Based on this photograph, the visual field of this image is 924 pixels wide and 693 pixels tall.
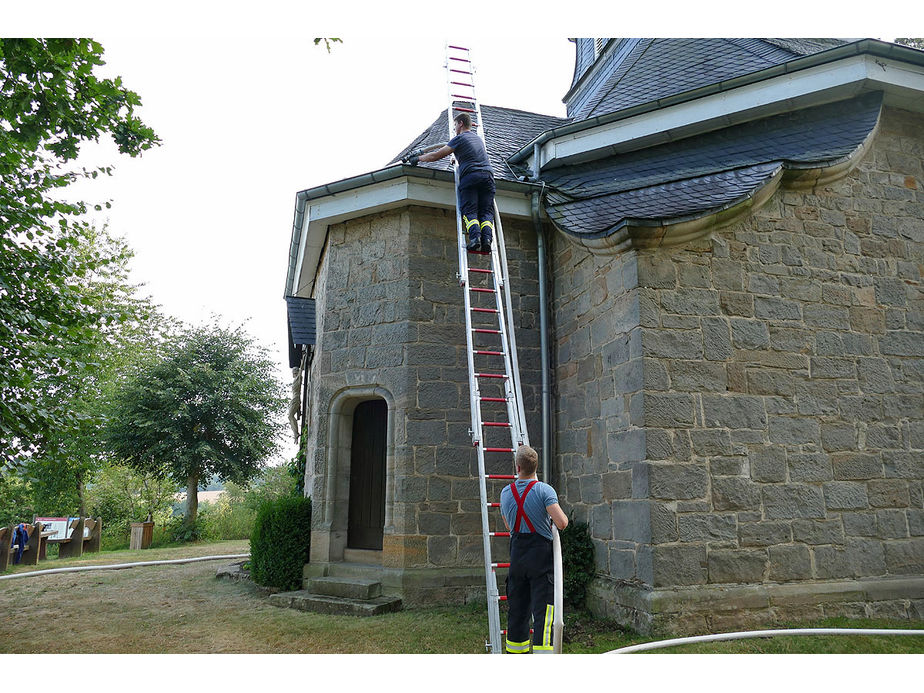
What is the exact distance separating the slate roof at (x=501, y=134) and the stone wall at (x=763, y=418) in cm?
255

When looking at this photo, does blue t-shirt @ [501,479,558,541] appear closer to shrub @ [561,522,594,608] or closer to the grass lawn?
the grass lawn

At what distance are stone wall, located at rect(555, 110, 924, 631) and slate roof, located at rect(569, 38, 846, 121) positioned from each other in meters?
2.30

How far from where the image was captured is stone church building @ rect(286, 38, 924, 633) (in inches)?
224

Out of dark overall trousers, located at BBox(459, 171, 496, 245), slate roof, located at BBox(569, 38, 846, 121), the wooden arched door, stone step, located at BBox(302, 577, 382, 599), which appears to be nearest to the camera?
dark overall trousers, located at BBox(459, 171, 496, 245)

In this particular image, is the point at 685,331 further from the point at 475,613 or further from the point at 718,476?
the point at 475,613

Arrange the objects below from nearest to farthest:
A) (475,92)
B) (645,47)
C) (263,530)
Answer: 1. (263,530)
2. (475,92)
3. (645,47)

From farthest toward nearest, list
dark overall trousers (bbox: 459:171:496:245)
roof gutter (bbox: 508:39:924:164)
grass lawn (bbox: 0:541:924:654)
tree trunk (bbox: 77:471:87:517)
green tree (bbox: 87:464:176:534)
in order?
green tree (bbox: 87:464:176:534)
tree trunk (bbox: 77:471:87:517)
roof gutter (bbox: 508:39:924:164)
dark overall trousers (bbox: 459:171:496:245)
grass lawn (bbox: 0:541:924:654)

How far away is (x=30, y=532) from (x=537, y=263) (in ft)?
39.2

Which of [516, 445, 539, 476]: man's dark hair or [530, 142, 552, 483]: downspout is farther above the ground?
[530, 142, 552, 483]: downspout

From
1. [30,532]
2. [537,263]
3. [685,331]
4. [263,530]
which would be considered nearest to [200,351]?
[30,532]

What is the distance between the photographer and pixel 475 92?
871 centimetres

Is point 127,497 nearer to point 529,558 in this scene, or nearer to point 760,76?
point 529,558

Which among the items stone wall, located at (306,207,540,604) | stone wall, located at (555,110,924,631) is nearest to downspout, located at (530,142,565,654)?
stone wall, located at (306,207,540,604)

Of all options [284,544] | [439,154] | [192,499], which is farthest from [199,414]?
[439,154]
